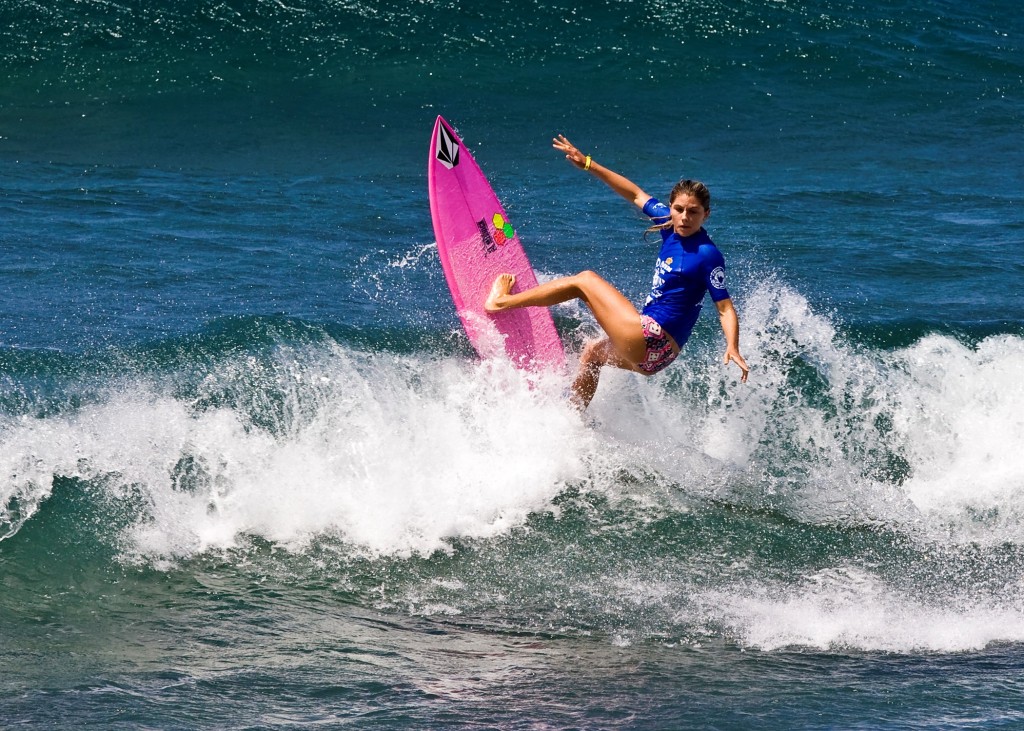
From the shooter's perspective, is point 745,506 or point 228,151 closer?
point 745,506

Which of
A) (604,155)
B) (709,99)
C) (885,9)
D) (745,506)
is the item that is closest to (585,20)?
(709,99)

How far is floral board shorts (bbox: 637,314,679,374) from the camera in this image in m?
6.68

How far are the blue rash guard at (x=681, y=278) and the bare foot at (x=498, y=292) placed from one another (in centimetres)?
105

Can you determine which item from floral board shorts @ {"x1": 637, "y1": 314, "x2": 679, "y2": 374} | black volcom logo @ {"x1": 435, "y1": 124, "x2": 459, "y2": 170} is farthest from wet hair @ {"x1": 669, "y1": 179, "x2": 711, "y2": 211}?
black volcom logo @ {"x1": 435, "y1": 124, "x2": 459, "y2": 170}

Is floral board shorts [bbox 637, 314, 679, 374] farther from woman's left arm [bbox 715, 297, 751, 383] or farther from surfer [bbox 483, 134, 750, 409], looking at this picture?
woman's left arm [bbox 715, 297, 751, 383]

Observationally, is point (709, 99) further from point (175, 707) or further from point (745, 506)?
point (175, 707)

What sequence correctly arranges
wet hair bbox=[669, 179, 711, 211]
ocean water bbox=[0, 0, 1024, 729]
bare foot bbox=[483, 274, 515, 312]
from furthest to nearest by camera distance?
bare foot bbox=[483, 274, 515, 312] < wet hair bbox=[669, 179, 711, 211] < ocean water bbox=[0, 0, 1024, 729]

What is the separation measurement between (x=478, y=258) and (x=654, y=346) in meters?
1.51

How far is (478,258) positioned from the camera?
7637 millimetres

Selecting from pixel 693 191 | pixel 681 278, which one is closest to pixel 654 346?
pixel 681 278

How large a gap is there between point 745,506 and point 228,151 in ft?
28.8

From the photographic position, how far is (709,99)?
15773mm

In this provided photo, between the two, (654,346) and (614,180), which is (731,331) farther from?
(614,180)

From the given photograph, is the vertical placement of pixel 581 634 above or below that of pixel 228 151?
below
